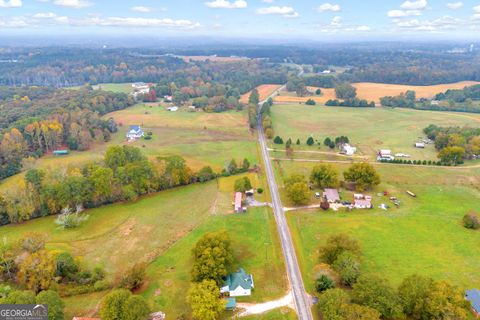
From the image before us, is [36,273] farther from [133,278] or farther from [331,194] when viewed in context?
[331,194]

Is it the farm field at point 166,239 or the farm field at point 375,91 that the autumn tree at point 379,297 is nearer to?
the farm field at point 166,239

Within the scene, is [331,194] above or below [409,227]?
above

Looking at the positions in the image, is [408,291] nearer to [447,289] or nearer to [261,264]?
[447,289]

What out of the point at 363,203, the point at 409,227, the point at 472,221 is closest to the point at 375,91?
the point at 363,203

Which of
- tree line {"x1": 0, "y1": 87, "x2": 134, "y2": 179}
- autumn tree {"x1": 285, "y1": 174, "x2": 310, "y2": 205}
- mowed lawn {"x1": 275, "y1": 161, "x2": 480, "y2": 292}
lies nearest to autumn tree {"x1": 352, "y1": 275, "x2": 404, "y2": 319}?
mowed lawn {"x1": 275, "y1": 161, "x2": 480, "y2": 292}

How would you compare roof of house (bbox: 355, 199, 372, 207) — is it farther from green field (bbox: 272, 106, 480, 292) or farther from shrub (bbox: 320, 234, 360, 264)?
shrub (bbox: 320, 234, 360, 264)

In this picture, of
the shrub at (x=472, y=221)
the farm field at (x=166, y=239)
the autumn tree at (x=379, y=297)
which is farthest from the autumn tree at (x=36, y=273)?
the shrub at (x=472, y=221)
